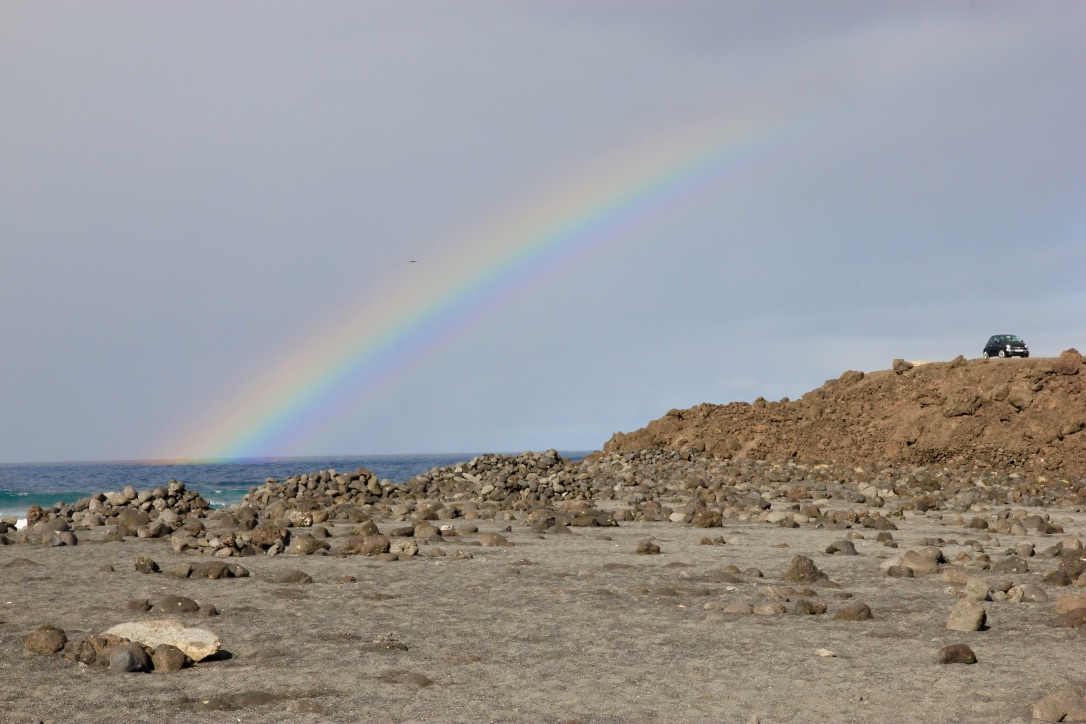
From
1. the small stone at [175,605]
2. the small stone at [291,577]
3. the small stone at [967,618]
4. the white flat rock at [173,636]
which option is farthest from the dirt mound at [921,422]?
the white flat rock at [173,636]

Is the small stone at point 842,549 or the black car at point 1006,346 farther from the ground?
the black car at point 1006,346

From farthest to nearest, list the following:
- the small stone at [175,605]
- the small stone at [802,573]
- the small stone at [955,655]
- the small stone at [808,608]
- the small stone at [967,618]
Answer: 1. the small stone at [802,573]
2. the small stone at [808,608]
3. the small stone at [175,605]
4. the small stone at [967,618]
5. the small stone at [955,655]

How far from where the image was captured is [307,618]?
27.5 ft

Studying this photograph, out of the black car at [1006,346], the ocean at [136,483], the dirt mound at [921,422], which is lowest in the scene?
the ocean at [136,483]

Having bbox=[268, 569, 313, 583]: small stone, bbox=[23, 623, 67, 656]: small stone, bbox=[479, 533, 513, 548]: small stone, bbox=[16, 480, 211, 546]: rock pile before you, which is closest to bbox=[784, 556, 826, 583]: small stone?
bbox=[479, 533, 513, 548]: small stone

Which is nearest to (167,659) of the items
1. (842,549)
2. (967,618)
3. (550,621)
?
(550,621)

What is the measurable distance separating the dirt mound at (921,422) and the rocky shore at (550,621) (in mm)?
17247

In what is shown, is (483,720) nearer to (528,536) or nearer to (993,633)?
(993,633)

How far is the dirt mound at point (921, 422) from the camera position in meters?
32.8

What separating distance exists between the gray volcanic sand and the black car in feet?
130

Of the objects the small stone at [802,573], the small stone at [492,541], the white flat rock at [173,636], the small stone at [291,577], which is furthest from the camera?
the small stone at [492,541]

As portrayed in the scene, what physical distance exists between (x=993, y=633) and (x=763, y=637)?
1931 mm

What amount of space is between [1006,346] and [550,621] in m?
46.2

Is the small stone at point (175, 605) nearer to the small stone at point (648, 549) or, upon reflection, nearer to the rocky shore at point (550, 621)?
the rocky shore at point (550, 621)
